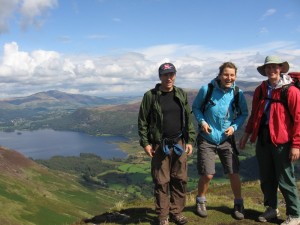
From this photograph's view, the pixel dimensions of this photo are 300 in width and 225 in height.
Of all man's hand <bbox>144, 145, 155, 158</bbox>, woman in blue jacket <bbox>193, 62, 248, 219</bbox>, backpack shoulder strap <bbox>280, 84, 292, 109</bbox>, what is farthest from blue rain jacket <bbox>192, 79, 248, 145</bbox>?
man's hand <bbox>144, 145, 155, 158</bbox>

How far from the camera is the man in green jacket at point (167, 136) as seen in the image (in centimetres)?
886

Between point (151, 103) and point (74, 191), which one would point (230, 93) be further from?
point (74, 191)

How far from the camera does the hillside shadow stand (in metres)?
10.0

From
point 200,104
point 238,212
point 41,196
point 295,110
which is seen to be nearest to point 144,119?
point 200,104

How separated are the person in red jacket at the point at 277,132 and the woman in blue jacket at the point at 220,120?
0.51 m

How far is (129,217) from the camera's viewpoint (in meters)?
10.6

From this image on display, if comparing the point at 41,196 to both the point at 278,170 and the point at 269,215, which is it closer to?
the point at 269,215

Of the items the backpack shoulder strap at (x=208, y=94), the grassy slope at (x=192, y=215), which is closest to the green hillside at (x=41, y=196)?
the grassy slope at (x=192, y=215)

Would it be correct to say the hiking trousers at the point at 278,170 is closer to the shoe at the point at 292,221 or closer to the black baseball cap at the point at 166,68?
the shoe at the point at 292,221

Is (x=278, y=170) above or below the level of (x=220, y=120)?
below

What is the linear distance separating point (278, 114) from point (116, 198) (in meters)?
152

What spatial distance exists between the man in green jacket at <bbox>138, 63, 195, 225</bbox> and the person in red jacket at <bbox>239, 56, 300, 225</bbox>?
1817 mm

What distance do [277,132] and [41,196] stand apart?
124614 millimetres

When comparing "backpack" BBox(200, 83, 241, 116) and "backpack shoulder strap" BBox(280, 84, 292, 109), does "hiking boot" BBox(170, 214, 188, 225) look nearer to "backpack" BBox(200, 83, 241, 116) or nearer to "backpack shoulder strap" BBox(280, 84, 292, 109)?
"backpack" BBox(200, 83, 241, 116)
